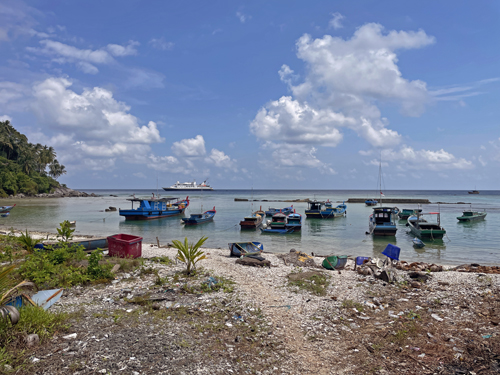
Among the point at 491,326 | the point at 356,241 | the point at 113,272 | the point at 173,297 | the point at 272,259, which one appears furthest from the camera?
the point at 356,241

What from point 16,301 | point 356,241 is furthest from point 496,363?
point 356,241

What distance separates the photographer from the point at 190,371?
5000 mm

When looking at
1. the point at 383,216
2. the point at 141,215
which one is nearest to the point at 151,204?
the point at 141,215

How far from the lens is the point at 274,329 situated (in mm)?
6793

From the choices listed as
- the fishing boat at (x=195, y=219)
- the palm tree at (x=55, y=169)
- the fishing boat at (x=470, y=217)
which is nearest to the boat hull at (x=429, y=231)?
the fishing boat at (x=470, y=217)

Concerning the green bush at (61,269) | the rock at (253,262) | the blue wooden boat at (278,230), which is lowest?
the blue wooden boat at (278,230)

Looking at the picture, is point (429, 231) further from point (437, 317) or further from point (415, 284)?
point (437, 317)

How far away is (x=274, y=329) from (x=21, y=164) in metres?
114

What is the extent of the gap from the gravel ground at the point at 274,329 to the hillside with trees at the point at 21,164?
308 ft

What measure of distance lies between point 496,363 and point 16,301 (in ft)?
30.6

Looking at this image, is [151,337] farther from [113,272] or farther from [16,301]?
[113,272]

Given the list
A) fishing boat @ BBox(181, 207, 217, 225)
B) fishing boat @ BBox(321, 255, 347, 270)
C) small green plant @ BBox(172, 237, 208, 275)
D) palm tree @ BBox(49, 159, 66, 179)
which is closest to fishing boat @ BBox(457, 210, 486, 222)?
Answer: fishing boat @ BBox(181, 207, 217, 225)

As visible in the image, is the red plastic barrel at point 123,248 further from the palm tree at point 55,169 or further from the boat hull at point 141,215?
the palm tree at point 55,169

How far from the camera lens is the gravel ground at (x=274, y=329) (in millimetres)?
5262
